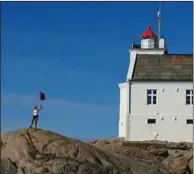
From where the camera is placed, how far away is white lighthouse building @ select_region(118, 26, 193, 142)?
35219mm

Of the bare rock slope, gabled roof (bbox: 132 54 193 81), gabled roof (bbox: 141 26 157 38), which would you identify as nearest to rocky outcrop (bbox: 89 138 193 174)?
the bare rock slope

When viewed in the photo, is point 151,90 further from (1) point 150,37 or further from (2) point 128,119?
(1) point 150,37

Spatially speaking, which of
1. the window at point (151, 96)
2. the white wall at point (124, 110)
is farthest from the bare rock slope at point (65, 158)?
the window at point (151, 96)

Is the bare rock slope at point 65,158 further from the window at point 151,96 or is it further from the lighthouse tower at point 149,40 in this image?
the lighthouse tower at point 149,40

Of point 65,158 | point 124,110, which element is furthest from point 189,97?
point 65,158

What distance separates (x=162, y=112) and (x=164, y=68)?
2.82 meters

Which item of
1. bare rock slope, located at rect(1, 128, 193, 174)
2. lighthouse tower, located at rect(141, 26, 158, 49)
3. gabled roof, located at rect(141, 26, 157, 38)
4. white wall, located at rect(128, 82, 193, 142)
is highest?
gabled roof, located at rect(141, 26, 157, 38)

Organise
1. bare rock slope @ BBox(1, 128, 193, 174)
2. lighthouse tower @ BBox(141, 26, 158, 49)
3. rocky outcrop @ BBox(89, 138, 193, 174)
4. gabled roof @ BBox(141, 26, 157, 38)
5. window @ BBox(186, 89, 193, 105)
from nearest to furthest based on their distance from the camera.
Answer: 1. bare rock slope @ BBox(1, 128, 193, 174)
2. rocky outcrop @ BBox(89, 138, 193, 174)
3. window @ BBox(186, 89, 193, 105)
4. lighthouse tower @ BBox(141, 26, 158, 49)
5. gabled roof @ BBox(141, 26, 157, 38)

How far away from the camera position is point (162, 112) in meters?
35.4

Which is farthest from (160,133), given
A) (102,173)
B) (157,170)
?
(102,173)

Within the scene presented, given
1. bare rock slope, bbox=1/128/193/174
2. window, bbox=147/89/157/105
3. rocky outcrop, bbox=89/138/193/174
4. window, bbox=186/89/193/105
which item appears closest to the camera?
bare rock slope, bbox=1/128/193/174

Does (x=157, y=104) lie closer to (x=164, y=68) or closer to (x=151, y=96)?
(x=151, y=96)

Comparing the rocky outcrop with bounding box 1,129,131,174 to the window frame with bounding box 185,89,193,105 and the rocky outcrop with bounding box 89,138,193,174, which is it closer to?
the rocky outcrop with bounding box 89,138,193,174

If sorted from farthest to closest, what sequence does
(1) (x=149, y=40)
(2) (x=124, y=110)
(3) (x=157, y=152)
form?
1. (1) (x=149, y=40)
2. (2) (x=124, y=110)
3. (3) (x=157, y=152)
